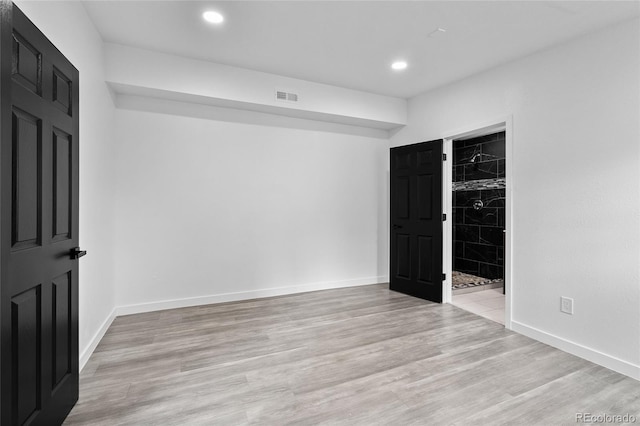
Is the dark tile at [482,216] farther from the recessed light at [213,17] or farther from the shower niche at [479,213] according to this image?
the recessed light at [213,17]

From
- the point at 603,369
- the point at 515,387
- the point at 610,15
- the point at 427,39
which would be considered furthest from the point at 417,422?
the point at 610,15

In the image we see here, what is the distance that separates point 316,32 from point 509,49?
184 centimetres

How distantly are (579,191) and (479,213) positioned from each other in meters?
2.89

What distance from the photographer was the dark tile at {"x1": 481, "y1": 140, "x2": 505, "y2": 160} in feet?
16.9

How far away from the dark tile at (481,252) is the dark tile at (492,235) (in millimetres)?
84

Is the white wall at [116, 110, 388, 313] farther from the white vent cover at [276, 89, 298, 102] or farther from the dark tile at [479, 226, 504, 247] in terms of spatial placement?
the dark tile at [479, 226, 504, 247]

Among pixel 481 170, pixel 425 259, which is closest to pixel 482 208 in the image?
pixel 481 170

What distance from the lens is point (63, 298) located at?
5.91ft

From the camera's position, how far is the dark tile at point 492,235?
205 inches

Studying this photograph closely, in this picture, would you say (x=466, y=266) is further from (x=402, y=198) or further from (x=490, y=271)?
(x=402, y=198)

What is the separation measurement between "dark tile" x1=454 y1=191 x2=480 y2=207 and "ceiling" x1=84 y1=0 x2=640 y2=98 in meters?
2.56

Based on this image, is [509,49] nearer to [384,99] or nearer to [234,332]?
[384,99]

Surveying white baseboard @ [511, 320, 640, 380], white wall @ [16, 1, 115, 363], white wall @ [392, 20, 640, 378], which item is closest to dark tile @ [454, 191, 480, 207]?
white wall @ [392, 20, 640, 378]

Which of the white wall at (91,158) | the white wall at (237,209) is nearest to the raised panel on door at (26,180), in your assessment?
the white wall at (91,158)
